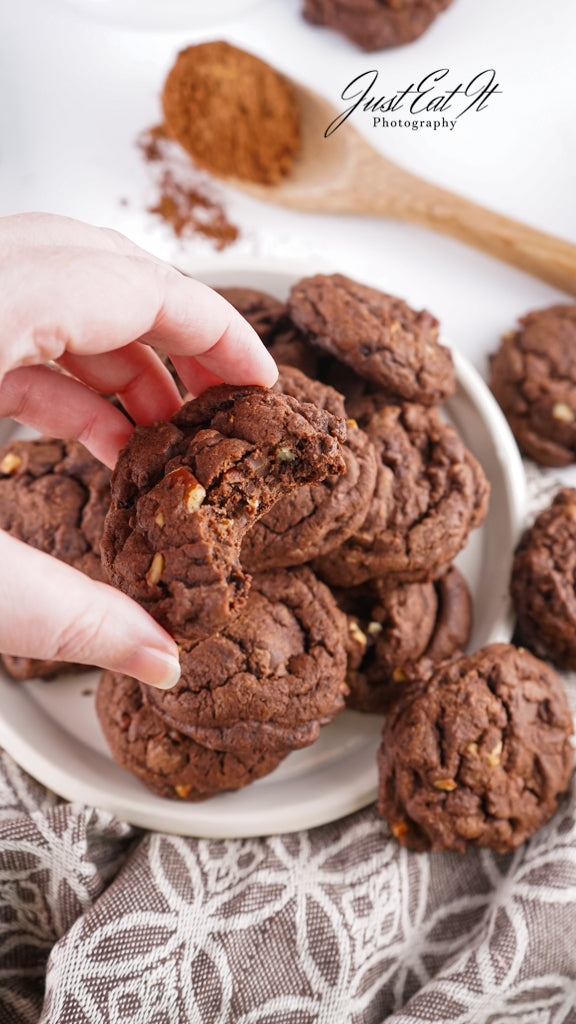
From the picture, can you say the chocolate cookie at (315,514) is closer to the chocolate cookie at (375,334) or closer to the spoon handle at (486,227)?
the chocolate cookie at (375,334)

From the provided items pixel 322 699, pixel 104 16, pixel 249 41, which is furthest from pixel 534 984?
pixel 104 16

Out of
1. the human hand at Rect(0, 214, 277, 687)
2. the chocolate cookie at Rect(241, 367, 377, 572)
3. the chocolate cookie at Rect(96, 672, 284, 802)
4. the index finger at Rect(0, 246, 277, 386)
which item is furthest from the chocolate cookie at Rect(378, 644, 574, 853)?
the index finger at Rect(0, 246, 277, 386)

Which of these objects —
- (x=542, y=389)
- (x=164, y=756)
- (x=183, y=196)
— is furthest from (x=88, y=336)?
(x=183, y=196)

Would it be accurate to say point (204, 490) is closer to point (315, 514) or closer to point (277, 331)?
point (315, 514)

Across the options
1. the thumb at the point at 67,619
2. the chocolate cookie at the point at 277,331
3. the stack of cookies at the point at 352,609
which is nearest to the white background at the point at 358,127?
the chocolate cookie at the point at 277,331

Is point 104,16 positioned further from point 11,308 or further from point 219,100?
point 11,308

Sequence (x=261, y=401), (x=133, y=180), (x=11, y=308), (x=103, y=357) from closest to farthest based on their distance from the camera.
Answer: (x=11, y=308), (x=261, y=401), (x=103, y=357), (x=133, y=180)
